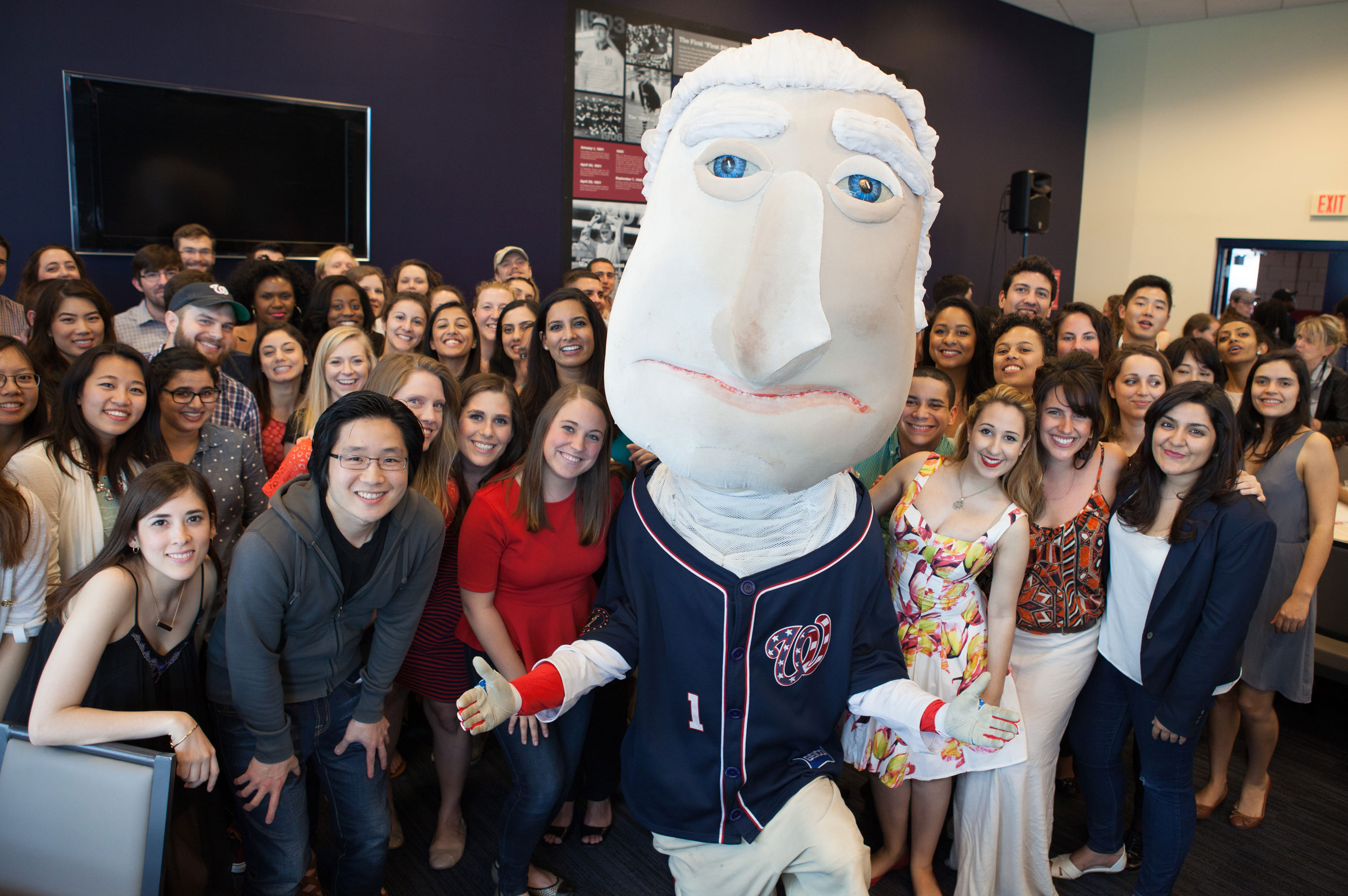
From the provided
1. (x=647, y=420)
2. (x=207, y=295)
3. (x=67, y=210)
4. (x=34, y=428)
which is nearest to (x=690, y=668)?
(x=647, y=420)

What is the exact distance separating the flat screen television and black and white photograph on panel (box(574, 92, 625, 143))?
1415 millimetres

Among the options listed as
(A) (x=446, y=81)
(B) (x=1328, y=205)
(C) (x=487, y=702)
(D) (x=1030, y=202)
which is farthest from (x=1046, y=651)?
(B) (x=1328, y=205)

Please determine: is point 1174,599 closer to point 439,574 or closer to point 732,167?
point 732,167

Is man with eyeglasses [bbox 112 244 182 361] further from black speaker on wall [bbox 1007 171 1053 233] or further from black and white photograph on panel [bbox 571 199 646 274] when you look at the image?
black speaker on wall [bbox 1007 171 1053 233]

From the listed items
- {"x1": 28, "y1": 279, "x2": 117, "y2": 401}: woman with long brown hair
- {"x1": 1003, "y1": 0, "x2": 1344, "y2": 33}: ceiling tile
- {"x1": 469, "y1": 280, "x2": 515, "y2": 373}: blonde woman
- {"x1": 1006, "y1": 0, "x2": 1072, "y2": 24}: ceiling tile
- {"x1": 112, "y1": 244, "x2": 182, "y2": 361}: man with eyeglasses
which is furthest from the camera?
{"x1": 1006, "y1": 0, "x2": 1072, "y2": 24}: ceiling tile

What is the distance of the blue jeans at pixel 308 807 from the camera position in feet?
6.08

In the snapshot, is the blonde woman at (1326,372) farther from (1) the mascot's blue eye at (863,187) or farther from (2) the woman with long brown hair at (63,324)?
(2) the woman with long brown hair at (63,324)

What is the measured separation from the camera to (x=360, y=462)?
1735 mm

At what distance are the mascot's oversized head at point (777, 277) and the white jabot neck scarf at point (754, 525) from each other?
108 mm

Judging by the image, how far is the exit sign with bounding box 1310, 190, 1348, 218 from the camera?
287 inches

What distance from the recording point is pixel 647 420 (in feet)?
4.91

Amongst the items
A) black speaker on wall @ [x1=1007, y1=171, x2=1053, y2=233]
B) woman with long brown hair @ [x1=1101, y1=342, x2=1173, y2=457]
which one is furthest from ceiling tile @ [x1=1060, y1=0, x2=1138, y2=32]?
woman with long brown hair @ [x1=1101, y1=342, x2=1173, y2=457]

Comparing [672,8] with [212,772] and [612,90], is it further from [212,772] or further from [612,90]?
[212,772]

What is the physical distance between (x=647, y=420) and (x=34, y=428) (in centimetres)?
176
